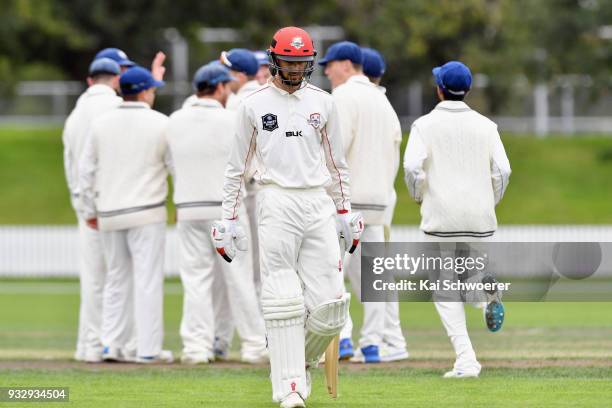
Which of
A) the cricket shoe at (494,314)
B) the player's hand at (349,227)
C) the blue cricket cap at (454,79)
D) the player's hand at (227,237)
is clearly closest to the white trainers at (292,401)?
the player's hand at (227,237)

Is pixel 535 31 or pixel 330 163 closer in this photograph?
pixel 330 163

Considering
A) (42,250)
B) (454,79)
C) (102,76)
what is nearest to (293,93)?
(454,79)

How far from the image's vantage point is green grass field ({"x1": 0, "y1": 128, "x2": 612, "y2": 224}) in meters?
31.4

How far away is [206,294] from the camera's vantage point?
12.7m

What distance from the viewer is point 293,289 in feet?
30.0

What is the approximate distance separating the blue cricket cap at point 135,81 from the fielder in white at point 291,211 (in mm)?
3540

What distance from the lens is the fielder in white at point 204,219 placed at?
12.5 meters

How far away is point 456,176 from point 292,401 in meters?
2.72

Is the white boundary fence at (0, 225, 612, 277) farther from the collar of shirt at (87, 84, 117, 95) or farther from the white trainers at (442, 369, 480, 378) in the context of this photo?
the white trainers at (442, 369, 480, 378)

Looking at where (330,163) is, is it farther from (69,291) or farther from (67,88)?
(67,88)

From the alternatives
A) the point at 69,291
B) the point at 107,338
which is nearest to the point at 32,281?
the point at 69,291

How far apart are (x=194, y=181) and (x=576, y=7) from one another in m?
24.9

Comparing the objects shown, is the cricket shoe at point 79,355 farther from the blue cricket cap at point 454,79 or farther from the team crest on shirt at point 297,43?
the team crest on shirt at point 297,43

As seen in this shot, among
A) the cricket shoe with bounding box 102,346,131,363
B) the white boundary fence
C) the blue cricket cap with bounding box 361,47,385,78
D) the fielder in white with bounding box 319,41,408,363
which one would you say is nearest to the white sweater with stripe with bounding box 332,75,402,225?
the fielder in white with bounding box 319,41,408,363
